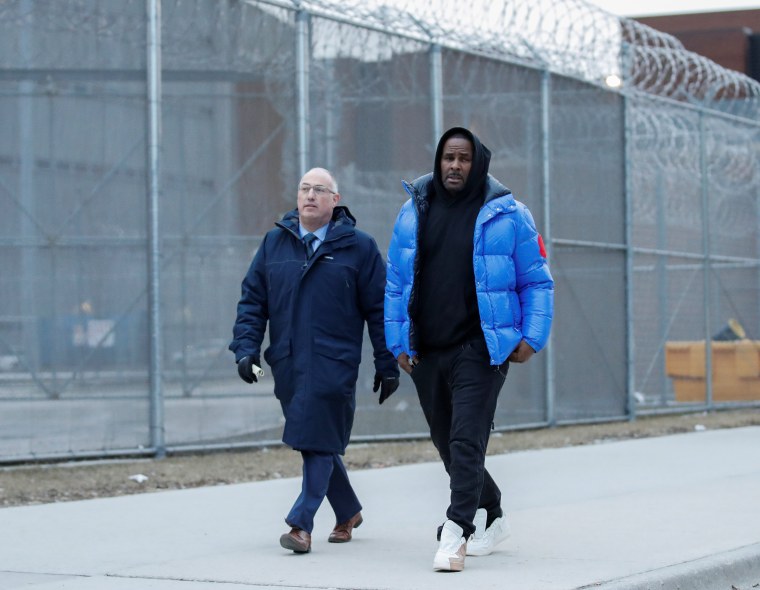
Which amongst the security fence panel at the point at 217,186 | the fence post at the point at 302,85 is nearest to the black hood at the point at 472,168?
the security fence panel at the point at 217,186

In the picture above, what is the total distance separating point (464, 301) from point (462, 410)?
471 millimetres

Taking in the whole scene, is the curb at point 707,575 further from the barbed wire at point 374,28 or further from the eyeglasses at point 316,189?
the barbed wire at point 374,28

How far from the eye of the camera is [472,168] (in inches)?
249

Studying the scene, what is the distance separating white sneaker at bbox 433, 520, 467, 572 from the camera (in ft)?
19.5

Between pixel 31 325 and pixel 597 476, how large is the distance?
4.13 m

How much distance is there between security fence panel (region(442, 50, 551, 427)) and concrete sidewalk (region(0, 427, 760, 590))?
12.5ft

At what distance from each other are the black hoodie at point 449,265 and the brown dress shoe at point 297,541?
98cm

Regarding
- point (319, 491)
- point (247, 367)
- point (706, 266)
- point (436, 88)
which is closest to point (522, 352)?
point (319, 491)

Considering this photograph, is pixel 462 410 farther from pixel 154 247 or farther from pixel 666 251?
pixel 666 251

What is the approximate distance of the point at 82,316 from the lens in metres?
10.8

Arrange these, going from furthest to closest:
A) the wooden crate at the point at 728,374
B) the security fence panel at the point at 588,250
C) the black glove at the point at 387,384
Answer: the wooden crate at the point at 728,374 < the security fence panel at the point at 588,250 < the black glove at the point at 387,384

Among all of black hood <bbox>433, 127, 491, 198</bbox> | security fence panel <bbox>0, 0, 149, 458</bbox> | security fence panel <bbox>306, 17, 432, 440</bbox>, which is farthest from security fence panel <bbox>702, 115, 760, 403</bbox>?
black hood <bbox>433, 127, 491, 198</bbox>

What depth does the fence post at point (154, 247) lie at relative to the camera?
1098 cm

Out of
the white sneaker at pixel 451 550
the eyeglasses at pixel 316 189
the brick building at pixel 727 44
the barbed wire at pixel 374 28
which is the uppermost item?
the brick building at pixel 727 44
